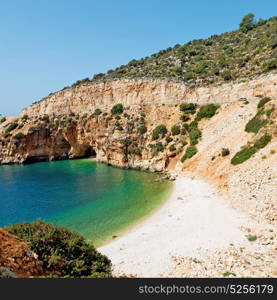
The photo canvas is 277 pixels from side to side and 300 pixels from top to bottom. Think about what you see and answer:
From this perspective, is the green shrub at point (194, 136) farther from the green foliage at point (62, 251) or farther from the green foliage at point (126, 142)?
the green foliage at point (62, 251)

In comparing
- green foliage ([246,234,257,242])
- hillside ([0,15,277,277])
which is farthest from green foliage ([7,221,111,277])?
green foliage ([246,234,257,242])

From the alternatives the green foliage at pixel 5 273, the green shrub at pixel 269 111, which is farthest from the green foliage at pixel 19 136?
the green foliage at pixel 5 273

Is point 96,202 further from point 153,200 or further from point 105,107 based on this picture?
point 105,107

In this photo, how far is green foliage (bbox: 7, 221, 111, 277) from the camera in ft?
30.1

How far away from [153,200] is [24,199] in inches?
547

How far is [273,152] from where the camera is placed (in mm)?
20016

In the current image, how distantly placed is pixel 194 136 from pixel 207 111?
218 inches

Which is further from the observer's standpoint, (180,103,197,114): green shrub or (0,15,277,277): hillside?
(180,103,197,114): green shrub

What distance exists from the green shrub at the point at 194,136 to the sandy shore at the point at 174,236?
1201 cm

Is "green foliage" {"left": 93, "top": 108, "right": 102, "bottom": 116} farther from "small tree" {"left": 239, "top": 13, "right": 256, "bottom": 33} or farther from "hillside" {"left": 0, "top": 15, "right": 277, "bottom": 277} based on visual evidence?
"small tree" {"left": 239, "top": 13, "right": 256, "bottom": 33}

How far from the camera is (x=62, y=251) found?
9875 millimetres

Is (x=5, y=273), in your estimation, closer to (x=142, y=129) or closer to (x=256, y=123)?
(x=256, y=123)

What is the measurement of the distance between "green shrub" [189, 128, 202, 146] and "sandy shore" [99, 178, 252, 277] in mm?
12013
